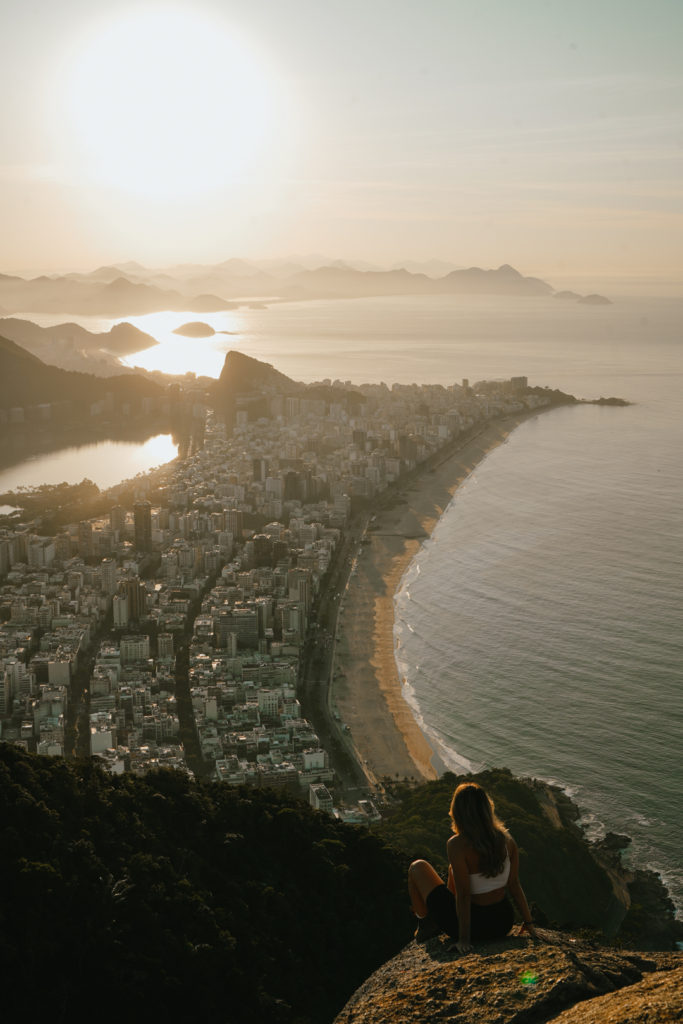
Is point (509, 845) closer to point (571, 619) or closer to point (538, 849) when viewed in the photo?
point (538, 849)

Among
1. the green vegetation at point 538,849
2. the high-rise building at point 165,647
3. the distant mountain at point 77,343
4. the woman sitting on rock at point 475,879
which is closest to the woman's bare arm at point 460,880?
the woman sitting on rock at point 475,879

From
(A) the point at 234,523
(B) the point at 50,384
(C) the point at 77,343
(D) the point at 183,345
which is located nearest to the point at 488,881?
(A) the point at 234,523

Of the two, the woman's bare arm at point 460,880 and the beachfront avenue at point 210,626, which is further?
the beachfront avenue at point 210,626

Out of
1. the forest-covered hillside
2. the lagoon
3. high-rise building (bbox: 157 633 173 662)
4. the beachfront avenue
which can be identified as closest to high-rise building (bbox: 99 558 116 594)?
the beachfront avenue

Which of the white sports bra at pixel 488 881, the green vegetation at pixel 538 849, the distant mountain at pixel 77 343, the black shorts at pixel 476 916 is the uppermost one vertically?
the distant mountain at pixel 77 343

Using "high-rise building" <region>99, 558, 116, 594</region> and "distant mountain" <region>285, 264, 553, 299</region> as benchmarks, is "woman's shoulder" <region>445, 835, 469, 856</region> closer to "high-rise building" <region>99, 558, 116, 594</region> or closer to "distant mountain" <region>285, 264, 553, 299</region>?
"high-rise building" <region>99, 558, 116, 594</region>

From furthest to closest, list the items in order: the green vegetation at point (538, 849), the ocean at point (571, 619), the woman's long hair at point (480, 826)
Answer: the ocean at point (571, 619), the green vegetation at point (538, 849), the woman's long hair at point (480, 826)

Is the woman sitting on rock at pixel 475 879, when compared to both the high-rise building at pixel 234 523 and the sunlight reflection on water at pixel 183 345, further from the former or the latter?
the sunlight reflection on water at pixel 183 345
